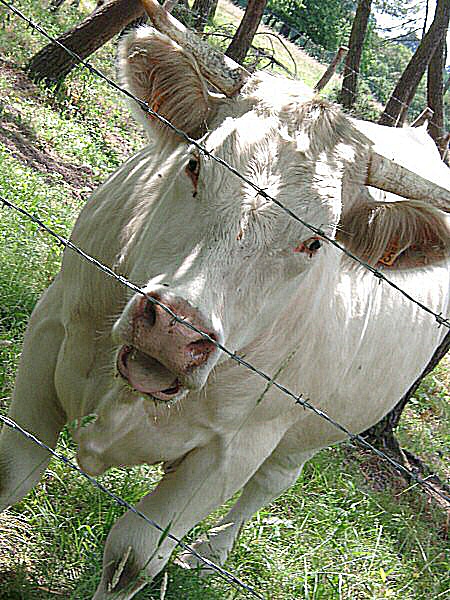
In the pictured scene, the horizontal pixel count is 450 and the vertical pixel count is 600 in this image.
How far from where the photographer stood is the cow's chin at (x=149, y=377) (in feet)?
7.34

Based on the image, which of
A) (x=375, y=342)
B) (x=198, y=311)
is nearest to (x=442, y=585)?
(x=375, y=342)

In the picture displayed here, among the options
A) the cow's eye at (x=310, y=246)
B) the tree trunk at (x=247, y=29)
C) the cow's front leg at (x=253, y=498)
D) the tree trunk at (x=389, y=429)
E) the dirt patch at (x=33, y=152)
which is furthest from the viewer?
the tree trunk at (x=247, y=29)

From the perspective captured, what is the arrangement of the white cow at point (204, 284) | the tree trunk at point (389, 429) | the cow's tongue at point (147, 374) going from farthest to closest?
the tree trunk at point (389, 429) < the white cow at point (204, 284) < the cow's tongue at point (147, 374)

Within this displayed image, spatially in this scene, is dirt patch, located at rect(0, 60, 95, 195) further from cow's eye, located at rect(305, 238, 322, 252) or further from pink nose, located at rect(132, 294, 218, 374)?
pink nose, located at rect(132, 294, 218, 374)

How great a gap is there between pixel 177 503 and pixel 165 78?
1.49m

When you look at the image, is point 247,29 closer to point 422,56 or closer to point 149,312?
point 422,56

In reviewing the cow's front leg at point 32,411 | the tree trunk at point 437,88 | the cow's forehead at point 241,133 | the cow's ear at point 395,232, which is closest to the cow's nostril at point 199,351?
the cow's forehead at point 241,133

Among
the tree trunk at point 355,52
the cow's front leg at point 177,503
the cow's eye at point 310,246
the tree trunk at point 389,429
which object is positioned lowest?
the tree trunk at point 389,429

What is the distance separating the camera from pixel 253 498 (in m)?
4.19

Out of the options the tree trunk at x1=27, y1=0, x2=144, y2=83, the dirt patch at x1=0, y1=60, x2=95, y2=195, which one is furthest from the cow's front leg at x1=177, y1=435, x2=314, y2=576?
the tree trunk at x1=27, y1=0, x2=144, y2=83

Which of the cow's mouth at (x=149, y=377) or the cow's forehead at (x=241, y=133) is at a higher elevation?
the cow's forehead at (x=241, y=133)

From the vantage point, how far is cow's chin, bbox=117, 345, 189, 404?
224 cm

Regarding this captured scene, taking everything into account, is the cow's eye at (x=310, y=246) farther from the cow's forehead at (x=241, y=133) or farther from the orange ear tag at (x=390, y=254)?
the orange ear tag at (x=390, y=254)

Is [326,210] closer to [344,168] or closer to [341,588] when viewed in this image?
[344,168]
